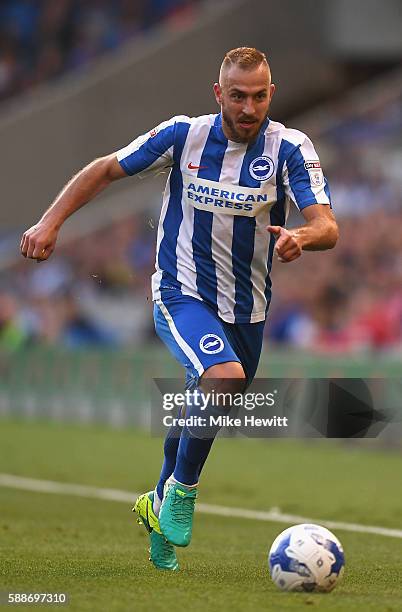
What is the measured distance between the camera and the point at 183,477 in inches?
253

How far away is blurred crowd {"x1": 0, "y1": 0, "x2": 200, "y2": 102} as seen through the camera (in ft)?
77.0

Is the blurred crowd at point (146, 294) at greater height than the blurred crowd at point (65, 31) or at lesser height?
lesser

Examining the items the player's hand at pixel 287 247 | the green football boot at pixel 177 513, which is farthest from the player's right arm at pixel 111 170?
the green football boot at pixel 177 513

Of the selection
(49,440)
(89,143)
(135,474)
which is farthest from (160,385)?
(89,143)

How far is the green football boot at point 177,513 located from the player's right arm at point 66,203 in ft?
4.20

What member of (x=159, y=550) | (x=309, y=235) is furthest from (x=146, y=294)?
(x=309, y=235)

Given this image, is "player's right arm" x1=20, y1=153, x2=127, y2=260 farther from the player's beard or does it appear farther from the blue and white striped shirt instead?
the player's beard

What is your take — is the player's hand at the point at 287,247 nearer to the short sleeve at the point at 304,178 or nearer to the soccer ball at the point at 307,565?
the short sleeve at the point at 304,178

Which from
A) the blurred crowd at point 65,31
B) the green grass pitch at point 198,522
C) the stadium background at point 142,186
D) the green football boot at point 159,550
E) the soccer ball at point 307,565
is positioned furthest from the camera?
the blurred crowd at point 65,31

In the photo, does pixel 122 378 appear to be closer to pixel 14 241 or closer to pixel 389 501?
pixel 14 241

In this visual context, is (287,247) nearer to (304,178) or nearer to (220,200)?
(304,178)

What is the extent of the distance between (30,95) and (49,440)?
8.26 metres

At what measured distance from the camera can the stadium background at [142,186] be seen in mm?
17562

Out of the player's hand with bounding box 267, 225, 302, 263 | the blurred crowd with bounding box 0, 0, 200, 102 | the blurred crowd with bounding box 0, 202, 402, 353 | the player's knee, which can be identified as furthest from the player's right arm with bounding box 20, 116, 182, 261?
the blurred crowd with bounding box 0, 0, 200, 102
